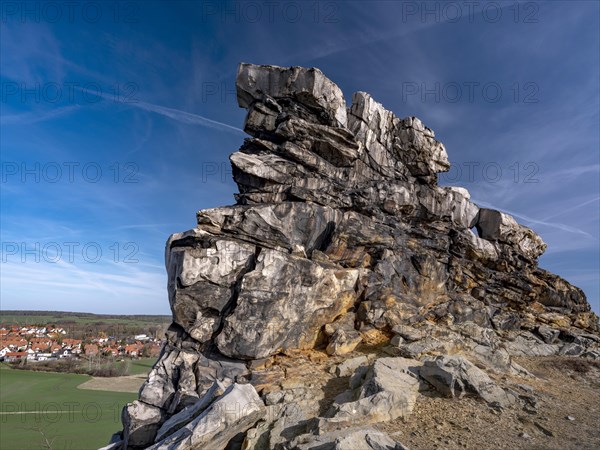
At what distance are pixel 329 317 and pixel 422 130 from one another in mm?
16465

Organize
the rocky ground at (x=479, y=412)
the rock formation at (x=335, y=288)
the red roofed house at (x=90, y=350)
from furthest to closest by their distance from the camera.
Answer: the red roofed house at (x=90, y=350) < the rock formation at (x=335, y=288) < the rocky ground at (x=479, y=412)

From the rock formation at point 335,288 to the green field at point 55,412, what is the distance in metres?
31.1

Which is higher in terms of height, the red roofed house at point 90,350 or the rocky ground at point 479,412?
the rocky ground at point 479,412

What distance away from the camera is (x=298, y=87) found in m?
21.3

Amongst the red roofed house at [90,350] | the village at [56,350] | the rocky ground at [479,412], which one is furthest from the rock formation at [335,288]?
the red roofed house at [90,350]

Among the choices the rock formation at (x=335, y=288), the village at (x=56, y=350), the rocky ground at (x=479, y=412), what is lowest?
the village at (x=56, y=350)

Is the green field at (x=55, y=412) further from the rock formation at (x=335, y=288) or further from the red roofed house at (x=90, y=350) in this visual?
the rock formation at (x=335, y=288)

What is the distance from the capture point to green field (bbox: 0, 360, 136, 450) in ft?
117

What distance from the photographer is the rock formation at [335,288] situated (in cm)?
1117

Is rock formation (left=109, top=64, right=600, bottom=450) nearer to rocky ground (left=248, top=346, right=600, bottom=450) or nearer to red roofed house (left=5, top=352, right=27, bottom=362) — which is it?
rocky ground (left=248, top=346, right=600, bottom=450)

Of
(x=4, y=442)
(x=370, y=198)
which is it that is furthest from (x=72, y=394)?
(x=370, y=198)

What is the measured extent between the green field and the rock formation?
3114 cm

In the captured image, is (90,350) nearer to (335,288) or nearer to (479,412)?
(335,288)

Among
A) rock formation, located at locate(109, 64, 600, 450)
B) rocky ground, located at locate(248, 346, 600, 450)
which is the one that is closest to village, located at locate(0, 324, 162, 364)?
rock formation, located at locate(109, 64, 600, 450)
